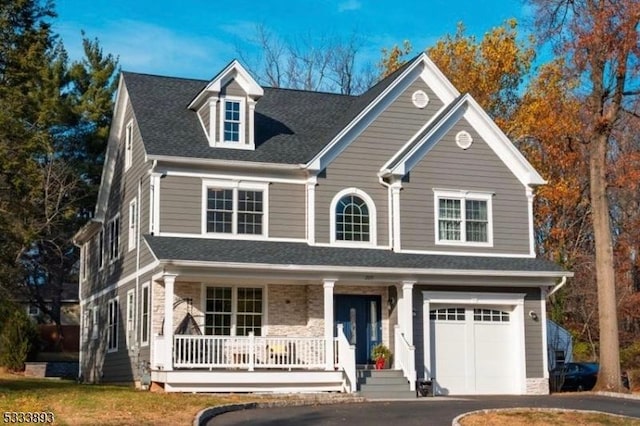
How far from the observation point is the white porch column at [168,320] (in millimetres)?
22094

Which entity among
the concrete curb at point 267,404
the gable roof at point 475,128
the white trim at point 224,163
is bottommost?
the concrete curb at point 267,404

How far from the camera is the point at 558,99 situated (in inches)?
1556

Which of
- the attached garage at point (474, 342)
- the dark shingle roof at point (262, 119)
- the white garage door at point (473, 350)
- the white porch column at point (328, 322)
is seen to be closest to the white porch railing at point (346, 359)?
the white porch column at point (328, 322)

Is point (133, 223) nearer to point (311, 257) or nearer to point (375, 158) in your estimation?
point (311, 257)

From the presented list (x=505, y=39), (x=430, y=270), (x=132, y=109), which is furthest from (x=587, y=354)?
(x=132, y=109)

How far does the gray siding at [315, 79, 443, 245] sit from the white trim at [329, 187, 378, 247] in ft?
0.29

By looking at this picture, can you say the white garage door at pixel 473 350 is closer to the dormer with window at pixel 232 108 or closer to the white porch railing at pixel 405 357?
the white porch railing at pixel 405 357

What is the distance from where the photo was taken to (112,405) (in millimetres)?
17469

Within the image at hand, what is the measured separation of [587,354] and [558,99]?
11904 mm

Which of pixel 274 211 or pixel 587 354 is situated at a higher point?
pixel 274 211

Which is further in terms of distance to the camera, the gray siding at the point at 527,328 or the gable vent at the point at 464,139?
the gable vent at the point at 464,139

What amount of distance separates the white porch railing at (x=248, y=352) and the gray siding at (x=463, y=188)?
15.4ft

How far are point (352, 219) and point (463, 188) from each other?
3536 mm

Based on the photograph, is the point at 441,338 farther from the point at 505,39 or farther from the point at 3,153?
the point at 505,39
